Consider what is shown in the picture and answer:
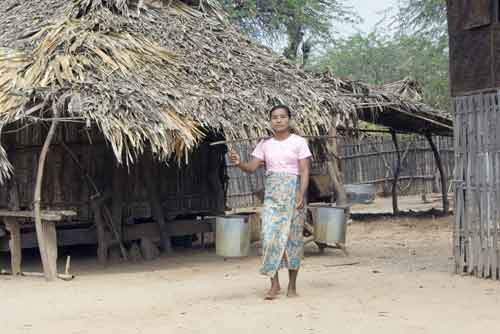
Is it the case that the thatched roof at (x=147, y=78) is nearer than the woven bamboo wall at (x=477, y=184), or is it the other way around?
the woven bamboo wall at (x=477, y=184)

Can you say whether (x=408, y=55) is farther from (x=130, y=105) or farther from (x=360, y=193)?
(x=130, y=105)

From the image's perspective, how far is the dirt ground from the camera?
18.7 feet

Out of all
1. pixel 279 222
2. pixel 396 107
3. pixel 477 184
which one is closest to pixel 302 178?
pixel 279 222

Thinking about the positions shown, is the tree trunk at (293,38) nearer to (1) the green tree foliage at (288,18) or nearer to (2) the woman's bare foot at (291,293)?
(1) the green tree foliage at (288,18)

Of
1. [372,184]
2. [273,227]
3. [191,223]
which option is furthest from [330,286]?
[372,184]

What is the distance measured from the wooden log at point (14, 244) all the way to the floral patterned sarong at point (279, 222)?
3.83 metres

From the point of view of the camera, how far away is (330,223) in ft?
32.0

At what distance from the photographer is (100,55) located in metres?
9.47

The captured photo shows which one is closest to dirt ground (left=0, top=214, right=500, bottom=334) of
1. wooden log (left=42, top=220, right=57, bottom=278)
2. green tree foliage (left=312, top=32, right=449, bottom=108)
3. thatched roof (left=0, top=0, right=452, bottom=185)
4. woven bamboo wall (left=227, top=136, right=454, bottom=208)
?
wooden log (left=42, top=220, right=57, bottom=278)

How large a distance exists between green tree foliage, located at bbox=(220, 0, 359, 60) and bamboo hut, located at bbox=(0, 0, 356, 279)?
1139 cm

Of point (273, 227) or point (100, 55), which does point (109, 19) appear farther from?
point (273, 227)

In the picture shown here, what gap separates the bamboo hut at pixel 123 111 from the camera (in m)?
8.67

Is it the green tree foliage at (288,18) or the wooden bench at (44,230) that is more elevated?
the green tree foliage at (288,18)

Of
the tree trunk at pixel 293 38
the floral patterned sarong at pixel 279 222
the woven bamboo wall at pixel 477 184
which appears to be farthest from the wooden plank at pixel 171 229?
the tree trunk at pixel 293 38
